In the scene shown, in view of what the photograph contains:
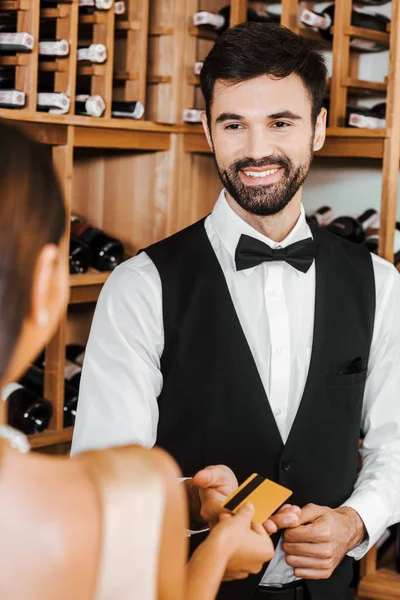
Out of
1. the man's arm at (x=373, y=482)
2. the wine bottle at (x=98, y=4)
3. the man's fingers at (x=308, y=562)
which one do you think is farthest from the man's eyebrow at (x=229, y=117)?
the wine bottle at (x=98, y=4)

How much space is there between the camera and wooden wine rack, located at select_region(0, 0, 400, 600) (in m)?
2.68

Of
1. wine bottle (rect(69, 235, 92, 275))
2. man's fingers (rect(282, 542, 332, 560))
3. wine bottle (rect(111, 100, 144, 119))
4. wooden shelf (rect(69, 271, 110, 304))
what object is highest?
wine bottle (rect(111, 100, 144, 119))

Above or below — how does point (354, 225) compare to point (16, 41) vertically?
below

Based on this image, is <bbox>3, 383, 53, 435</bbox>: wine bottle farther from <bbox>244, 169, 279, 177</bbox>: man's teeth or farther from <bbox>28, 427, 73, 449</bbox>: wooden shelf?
<bbox>244, 169, 279, 177</bbox>: man's teeth

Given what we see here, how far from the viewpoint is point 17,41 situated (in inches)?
101

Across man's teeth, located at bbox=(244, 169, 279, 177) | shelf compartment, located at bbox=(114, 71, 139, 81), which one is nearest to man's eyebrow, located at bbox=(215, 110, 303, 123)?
man's teeth, located at bbox=(244, 169, 279, 177)

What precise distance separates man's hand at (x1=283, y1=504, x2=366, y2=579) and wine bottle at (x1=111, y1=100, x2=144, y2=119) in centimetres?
166

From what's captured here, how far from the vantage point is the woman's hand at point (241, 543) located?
988 millimetres

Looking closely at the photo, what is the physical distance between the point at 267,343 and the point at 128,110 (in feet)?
4.45

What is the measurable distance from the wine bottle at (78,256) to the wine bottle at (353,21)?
1.06 m

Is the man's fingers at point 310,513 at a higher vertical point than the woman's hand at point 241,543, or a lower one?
lower

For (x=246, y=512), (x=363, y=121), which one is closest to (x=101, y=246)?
(x=363, y=121)

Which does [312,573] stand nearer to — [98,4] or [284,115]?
[284,115]

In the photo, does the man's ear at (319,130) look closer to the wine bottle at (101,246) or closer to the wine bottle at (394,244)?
the wine bottle at (394,244)
